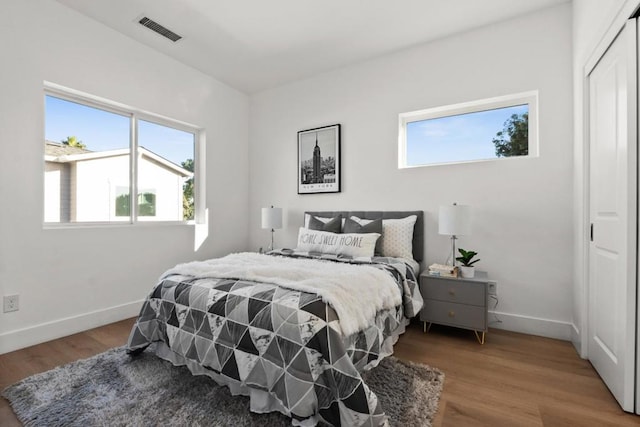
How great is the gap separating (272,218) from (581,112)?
10.1ft

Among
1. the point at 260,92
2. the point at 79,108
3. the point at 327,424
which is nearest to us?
the point at 327,424

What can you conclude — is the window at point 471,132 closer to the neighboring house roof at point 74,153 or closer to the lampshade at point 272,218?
the lampshade at point 272,218

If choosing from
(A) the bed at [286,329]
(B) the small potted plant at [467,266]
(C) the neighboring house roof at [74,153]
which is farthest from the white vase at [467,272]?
(C) the neighboring house roof at [74,153]

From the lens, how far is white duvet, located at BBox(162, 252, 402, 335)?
1612 mm

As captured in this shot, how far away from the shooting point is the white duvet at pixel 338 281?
5.29 ft

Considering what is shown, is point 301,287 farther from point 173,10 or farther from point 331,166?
point 173,10

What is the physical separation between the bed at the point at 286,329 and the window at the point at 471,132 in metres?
1.47

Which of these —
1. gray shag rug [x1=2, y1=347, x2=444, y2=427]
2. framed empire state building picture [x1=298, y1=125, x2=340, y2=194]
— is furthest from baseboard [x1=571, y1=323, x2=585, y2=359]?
framed empire state building picture [x1=298, y1=125, x2=340, y2=194]

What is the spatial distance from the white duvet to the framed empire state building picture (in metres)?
1.54

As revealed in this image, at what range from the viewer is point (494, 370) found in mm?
2049

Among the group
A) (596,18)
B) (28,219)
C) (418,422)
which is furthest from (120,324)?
(596,18)

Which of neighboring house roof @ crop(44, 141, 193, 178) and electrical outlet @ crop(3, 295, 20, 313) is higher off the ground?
neighboring house roof @ crop(44, 141, 193, 178)

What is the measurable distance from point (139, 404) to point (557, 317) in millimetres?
3153

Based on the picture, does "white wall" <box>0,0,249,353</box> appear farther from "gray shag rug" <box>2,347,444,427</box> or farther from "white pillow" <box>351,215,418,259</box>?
"white pillow" <box>351,215,418,259</box>
